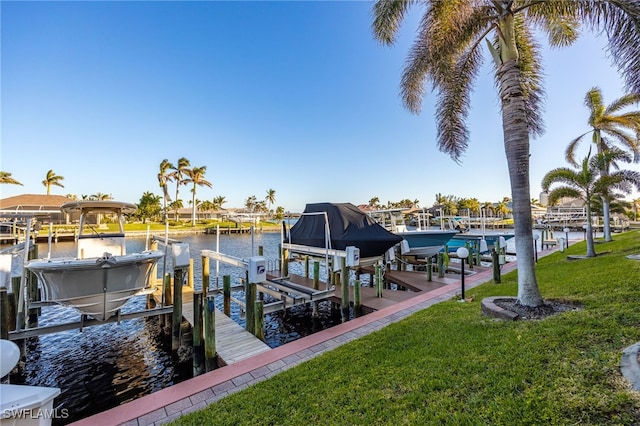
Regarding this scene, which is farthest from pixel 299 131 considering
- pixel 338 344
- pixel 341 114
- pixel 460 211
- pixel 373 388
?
pixel 460 211

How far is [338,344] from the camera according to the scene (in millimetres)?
5492

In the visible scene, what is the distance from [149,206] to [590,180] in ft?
220

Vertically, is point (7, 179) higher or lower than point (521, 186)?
higher

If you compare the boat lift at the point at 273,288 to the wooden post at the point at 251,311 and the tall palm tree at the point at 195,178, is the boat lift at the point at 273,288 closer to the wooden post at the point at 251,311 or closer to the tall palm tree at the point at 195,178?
the wooden post at the point at 251,311

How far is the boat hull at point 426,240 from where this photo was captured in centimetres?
1421

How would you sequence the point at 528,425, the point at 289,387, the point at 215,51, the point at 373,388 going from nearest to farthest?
the point at 528,425, the point at 373,388, the point at 289,387, the point at 215,51

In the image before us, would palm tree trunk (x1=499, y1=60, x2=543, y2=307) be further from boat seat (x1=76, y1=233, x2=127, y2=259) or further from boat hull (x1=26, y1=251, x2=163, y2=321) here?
boat seat (x1=76, y1=233, x2=127, y2=259)

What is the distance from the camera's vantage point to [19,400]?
171 centimetres

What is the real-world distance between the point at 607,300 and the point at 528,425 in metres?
4.45

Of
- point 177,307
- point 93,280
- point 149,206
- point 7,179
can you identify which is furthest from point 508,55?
point 149,206

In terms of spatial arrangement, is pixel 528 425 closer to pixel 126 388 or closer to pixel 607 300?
pixel 607 300

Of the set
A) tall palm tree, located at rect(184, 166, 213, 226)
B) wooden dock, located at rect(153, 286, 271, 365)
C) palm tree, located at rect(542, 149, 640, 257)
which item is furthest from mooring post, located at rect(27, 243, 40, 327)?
tall palm tree, located at rect(184, 166, 213, 226)

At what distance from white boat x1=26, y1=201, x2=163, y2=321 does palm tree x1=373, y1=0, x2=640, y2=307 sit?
785 cm

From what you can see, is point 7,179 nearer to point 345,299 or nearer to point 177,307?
point 177,307
